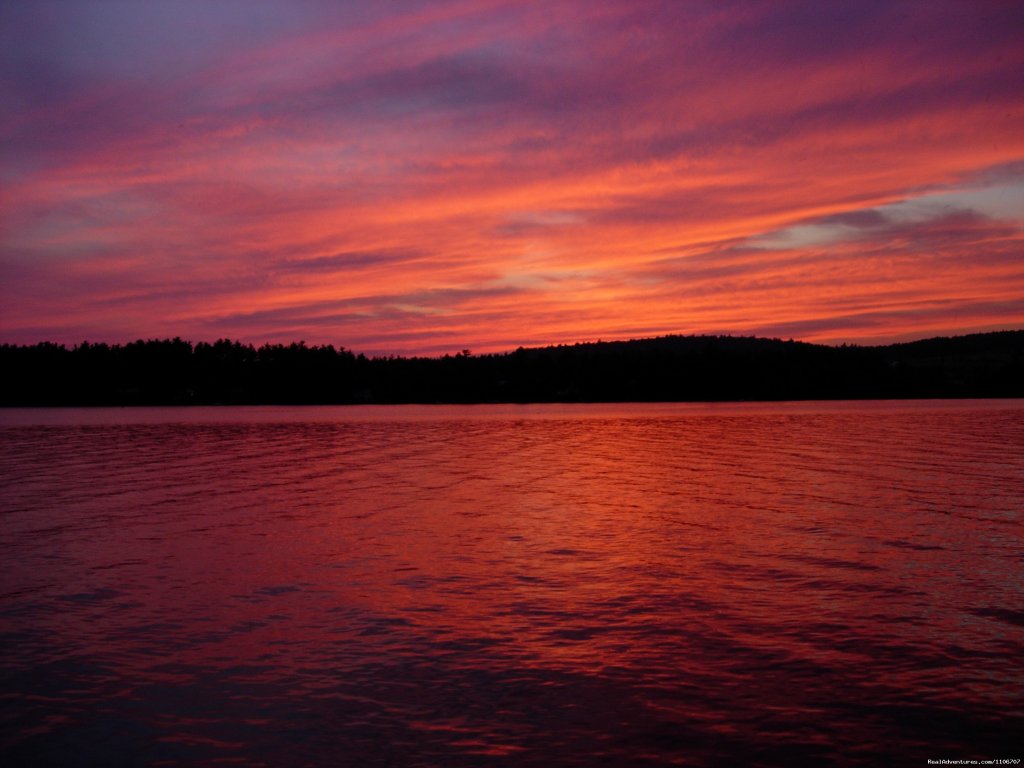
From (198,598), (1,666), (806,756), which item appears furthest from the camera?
(198,598)

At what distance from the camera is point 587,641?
48.0 feet

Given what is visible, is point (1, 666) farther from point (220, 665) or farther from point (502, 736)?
point (502, 736)

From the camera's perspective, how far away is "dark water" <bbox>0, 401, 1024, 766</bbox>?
10.6 meters

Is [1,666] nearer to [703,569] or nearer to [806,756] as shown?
[806,756]

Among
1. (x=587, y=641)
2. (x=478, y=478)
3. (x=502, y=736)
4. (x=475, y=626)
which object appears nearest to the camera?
(x=502, y=736)

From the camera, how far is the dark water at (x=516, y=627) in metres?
10.6

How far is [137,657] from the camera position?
1381 cm

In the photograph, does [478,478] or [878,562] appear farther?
[478,478]

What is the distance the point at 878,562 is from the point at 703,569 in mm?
4563

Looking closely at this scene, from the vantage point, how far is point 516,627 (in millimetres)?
15539

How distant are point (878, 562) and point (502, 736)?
13.8 meters

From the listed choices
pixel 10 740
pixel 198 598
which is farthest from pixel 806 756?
pixel 198 598

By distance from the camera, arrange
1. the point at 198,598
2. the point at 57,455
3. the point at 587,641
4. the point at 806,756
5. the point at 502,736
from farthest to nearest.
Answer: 1. the point at 57,455
2. the point at 198,598
3. the point at 587,641
4. the point at 502,736
5. the point at 806,756

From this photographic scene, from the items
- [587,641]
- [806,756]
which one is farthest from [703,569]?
[806,756]
